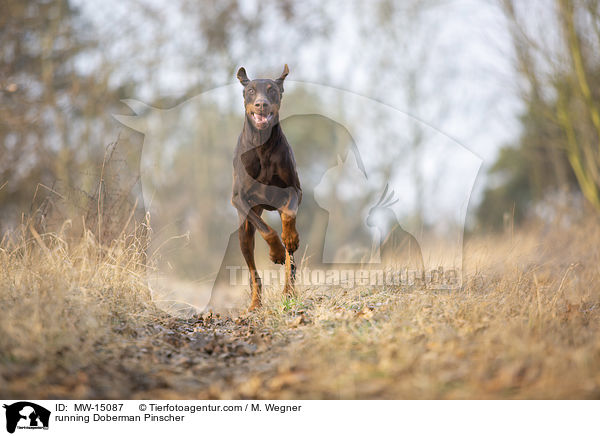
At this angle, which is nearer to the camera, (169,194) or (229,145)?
(169,194)

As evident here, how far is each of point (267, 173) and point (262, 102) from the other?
2.54ft

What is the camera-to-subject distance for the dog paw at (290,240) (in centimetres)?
509

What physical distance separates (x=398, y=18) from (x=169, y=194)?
877cm

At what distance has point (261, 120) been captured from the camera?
15.6ft

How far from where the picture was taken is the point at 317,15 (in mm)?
14070

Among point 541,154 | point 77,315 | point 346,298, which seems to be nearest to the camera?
point 77,315

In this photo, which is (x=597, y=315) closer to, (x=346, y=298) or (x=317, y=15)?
(x=346, y=298)

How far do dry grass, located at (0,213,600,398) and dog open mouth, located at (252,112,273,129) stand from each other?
1838 millimetres

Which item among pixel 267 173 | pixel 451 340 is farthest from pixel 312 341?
pixel 267 173

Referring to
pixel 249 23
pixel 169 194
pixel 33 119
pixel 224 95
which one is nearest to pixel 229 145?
pixel 224 95

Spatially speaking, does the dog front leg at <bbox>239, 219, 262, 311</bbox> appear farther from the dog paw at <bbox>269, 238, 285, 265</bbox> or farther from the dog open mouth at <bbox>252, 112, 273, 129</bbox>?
the dog open mouth at <bbox>252, 112, 273, 129</bbox>

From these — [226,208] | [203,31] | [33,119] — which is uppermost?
[203,31]

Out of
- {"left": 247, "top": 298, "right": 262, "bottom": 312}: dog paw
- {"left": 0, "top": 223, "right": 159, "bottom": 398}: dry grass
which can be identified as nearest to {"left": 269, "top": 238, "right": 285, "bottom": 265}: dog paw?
{"left": 247, "top": 298, "right": 262, "bottom": 312}: dog paw
